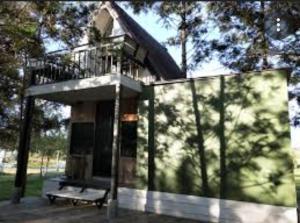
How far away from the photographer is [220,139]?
7852 millimetres

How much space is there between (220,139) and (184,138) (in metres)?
0.98

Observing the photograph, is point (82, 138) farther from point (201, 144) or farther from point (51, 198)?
point (201, 144)

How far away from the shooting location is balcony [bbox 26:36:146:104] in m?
8.30

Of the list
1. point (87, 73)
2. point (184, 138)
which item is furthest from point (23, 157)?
point (184, 138)

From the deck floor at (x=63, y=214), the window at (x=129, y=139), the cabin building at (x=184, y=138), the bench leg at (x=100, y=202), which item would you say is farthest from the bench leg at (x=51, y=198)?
the window at (x=129, y=139)

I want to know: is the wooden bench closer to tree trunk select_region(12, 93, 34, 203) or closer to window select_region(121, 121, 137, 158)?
tree trunk select_region(12, 93, 34, 203)

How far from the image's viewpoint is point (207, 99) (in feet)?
27.1

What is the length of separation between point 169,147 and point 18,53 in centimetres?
428

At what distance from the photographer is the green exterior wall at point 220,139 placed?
7141mm

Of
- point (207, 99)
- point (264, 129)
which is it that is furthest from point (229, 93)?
point (264, 129)

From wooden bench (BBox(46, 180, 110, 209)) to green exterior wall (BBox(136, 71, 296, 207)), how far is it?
105cm

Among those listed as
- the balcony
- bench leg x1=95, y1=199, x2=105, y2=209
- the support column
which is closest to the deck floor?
bench leg x1=95, y1=199, x2=105, y2=209

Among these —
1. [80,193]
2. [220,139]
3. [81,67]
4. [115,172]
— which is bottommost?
→ [80,193]

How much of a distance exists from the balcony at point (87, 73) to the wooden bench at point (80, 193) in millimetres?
2637
